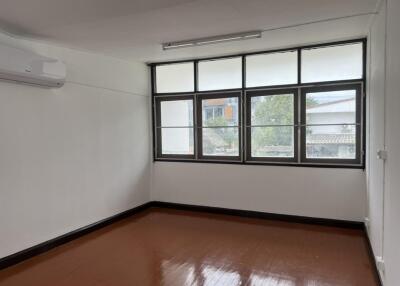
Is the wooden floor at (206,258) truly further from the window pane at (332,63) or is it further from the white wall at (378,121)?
the window pane at (332,63)

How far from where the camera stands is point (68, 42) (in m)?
4.09

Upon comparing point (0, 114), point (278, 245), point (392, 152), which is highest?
point (0, 114)

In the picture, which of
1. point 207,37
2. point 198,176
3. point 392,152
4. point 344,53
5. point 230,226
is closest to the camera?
point 392,152

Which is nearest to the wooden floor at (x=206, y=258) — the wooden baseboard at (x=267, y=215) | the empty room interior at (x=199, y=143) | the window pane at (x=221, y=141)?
the empty room interior at (x=199, y=143)

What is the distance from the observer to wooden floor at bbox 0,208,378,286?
10.5ft

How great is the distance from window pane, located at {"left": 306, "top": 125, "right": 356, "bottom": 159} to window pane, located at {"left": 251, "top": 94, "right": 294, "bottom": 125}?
405mm

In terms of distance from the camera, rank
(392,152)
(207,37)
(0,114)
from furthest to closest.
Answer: (207,37), (0,114), (392,152)

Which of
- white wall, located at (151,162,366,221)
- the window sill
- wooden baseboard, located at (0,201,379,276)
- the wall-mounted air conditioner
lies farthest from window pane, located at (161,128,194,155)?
the wall-mounted air conditioner

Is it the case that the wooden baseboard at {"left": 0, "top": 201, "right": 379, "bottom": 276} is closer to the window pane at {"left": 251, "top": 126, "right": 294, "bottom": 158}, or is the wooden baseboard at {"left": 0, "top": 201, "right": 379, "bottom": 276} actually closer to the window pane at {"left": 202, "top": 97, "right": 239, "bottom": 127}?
the window pane at {"left": 251, "top": 126, "right": 294, "bottom": 158}

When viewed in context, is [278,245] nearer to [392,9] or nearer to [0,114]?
[392,9]

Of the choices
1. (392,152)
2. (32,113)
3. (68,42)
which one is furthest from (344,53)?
(32,113)

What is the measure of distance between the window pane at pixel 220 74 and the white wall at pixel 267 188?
1.41 meters

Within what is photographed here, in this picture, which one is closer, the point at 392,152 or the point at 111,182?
the point at 392,152

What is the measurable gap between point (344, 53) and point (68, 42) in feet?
12.7
